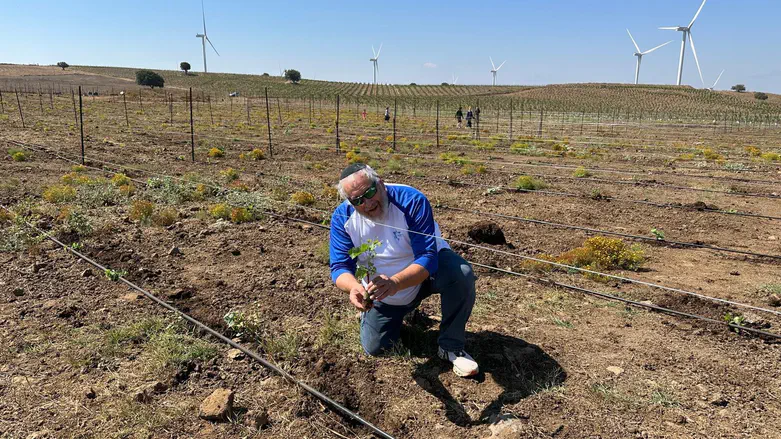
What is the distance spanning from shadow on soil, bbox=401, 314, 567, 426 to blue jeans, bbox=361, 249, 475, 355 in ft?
0.66

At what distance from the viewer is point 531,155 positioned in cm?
1725

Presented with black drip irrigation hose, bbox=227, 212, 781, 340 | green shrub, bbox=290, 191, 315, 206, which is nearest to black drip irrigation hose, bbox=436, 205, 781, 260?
black drip irrigation hose, bbox=227, 212, 781, 340

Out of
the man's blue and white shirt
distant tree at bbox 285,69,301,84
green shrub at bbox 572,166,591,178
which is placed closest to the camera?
the man's blue and white shirt

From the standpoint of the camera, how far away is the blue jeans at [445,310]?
3330 millimetres

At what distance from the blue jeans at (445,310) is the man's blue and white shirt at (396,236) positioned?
88 millimetres

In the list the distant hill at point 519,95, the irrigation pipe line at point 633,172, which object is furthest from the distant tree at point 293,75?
the irrigation pipe line at point 633,172

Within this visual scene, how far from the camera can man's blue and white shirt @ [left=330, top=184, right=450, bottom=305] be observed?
323cm

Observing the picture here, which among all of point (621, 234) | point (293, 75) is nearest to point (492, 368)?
point (621, 234)

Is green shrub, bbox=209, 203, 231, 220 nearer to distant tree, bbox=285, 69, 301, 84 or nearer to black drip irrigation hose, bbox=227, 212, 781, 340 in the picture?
black drip irrigation hose, bbox=227, 212, 781, 340

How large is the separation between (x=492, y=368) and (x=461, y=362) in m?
0.30

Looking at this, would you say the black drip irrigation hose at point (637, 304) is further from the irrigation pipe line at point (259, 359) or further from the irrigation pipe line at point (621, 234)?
the irrigation pipe line at point (259, 359)

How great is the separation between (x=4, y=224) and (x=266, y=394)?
21.0ft

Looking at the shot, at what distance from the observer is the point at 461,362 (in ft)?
10.9

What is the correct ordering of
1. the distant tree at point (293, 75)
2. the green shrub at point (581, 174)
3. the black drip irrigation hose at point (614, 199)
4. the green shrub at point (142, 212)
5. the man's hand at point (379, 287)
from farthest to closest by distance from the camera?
1. the distant tree at point (293, 75)
2. the green shrub at point (581, 174)
3. the black drip irrigation hose at point (614, 199)
4. the green shrub at point (142, 212)
5. the man's hand at point (379, 287)
